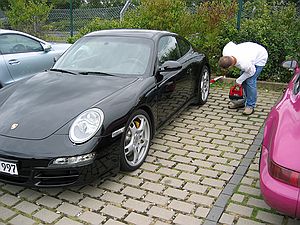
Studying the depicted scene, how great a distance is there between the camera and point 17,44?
21.2 ft

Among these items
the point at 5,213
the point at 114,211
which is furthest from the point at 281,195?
the point at 5,213

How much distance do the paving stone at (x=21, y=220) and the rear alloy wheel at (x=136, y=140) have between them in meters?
1.04

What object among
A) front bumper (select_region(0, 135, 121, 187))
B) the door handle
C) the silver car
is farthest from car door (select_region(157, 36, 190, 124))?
the door handle

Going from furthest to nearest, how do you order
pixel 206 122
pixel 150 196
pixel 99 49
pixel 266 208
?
pixel 206 122, pixel 99 49, pixel 150 196, pixel 266 208

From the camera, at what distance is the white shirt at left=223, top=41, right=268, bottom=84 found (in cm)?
505

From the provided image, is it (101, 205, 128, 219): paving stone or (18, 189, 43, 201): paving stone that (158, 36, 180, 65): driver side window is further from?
(18, 189, 43, 201): paving stone

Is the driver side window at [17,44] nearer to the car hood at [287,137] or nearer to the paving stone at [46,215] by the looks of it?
the paving stone at [46,215]

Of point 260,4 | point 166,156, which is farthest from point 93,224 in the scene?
point 260,4

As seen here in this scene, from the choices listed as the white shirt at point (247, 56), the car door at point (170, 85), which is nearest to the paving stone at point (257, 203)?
the car door at point (170, 85)

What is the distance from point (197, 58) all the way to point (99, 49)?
189cm

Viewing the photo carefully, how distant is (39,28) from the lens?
493 inches

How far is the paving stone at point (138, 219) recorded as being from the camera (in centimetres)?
290

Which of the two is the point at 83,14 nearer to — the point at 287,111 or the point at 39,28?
the point at 39,28

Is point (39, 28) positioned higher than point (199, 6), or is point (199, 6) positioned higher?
point (199, 6)
